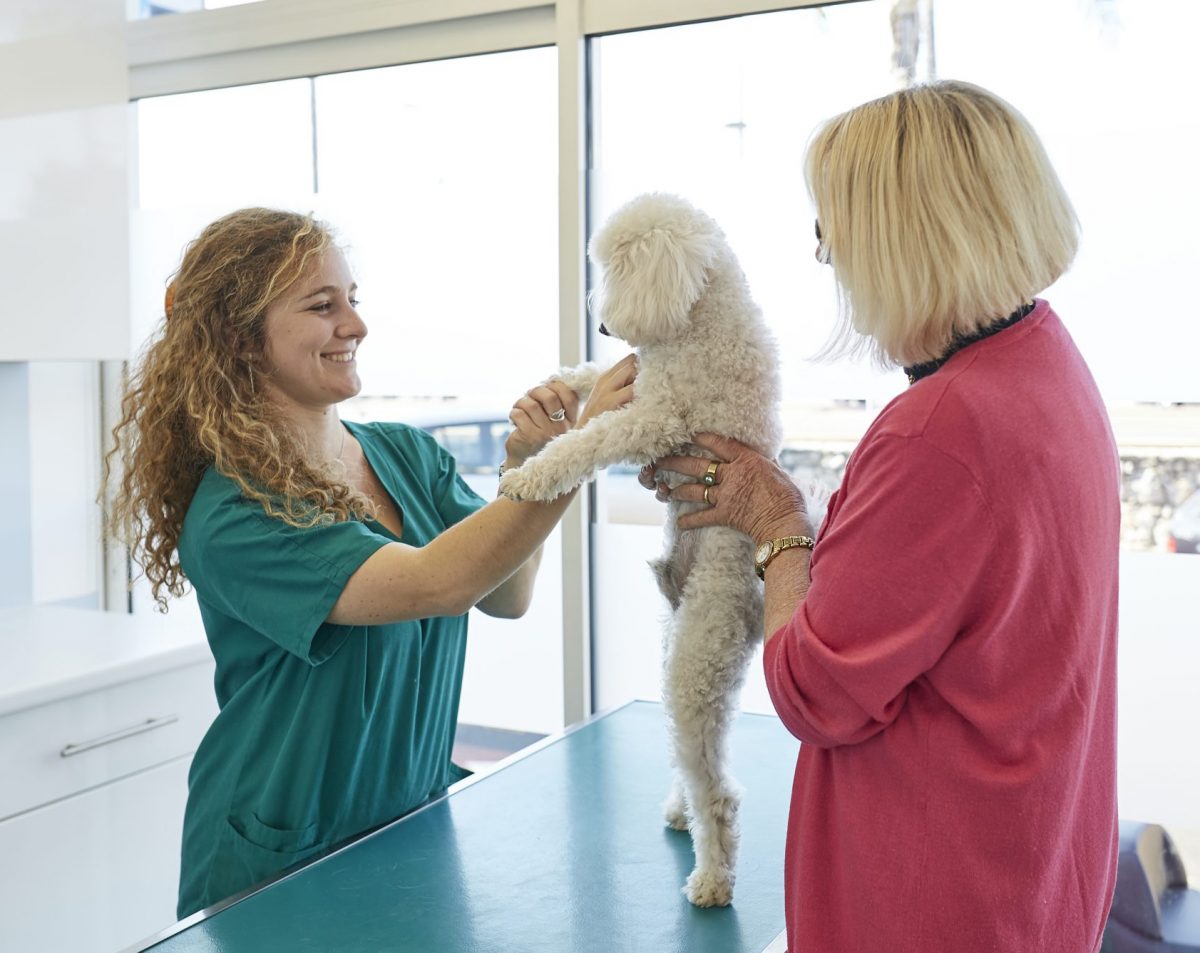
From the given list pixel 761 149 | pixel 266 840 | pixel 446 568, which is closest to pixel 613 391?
pixel 446 568

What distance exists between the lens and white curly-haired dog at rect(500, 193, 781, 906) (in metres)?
1.21

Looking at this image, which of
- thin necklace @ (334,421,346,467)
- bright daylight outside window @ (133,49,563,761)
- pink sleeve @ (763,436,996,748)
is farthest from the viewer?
bright daylight outside window @ (133,49,563,761)

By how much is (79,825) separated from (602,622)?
1056 millimetres

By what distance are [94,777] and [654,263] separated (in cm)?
161

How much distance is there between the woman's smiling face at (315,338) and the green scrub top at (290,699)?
168 millimetres

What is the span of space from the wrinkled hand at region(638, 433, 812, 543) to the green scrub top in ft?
1.34

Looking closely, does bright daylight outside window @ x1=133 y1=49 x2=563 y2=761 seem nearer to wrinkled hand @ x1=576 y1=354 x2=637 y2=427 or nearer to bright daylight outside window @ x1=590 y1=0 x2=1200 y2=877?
Result: bright daylight outside window @ x1=590 y1=0 x2=1200 y2=877

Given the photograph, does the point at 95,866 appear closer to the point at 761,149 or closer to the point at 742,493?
the point at 742,493

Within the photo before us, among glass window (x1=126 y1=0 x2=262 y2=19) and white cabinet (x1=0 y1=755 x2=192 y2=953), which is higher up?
glass window (x1=126 y1=0 x2=262 y2=19)

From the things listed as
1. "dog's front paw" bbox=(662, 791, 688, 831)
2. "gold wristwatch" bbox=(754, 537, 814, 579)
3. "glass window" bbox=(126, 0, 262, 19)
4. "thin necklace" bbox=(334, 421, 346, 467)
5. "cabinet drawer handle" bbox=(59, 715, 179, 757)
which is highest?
"glass window" bbox=(126, 0, 262, 19)

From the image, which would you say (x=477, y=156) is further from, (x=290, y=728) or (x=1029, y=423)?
(x=1029, y=423)

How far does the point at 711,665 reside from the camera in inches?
47.5

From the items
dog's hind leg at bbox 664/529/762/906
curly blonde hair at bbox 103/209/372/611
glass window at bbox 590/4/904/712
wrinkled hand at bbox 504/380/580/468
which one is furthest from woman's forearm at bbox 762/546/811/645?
glass window at bbox 590/4/904/712

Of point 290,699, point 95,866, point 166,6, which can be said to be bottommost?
point 95,866
